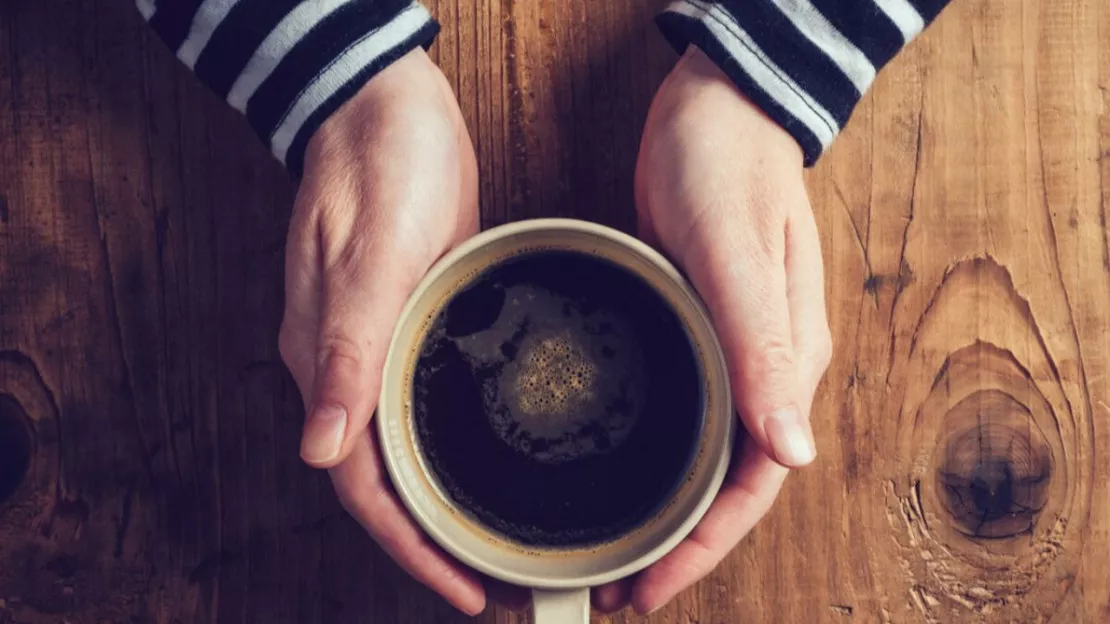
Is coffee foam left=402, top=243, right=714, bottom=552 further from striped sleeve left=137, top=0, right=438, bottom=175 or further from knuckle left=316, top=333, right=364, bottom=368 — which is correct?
striped sleeve left=137, top=0, right=438, bottom=175

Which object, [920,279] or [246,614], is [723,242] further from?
[246,614]

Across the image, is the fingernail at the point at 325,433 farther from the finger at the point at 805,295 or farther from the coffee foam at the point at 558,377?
the finger at the point at 805,295

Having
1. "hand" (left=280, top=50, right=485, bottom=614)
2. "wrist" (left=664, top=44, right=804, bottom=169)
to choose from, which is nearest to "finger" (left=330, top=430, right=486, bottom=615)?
"hand" (left=280, top=50, right=485, bottom=614)

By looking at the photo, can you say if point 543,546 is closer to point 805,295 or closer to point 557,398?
point 557,398

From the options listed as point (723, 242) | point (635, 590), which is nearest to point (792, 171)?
point (723, 242)

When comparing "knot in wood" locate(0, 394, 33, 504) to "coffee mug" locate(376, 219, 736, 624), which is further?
"knot in wood" locate(0, 394, 33, 504)

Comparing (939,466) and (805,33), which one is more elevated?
(805,33)

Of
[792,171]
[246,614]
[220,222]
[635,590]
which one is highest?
[792,171]
